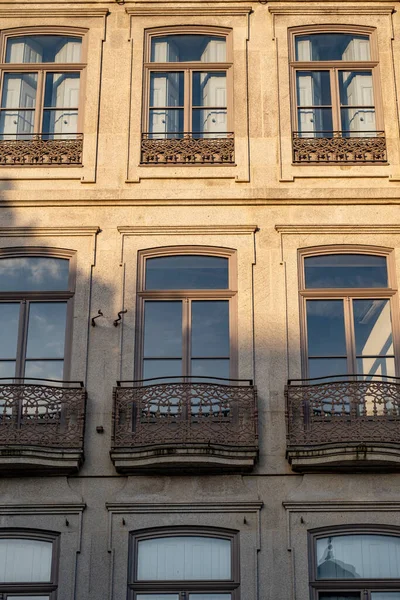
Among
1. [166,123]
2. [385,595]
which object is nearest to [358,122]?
[166,123]

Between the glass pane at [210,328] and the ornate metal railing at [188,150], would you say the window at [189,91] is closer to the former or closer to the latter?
the ornate metal railing at [188,150]

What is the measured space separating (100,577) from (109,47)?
946 cm

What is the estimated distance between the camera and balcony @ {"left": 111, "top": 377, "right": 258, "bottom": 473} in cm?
1619

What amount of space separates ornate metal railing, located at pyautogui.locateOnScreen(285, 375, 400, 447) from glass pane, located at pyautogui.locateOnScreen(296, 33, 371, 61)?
639 centimetres

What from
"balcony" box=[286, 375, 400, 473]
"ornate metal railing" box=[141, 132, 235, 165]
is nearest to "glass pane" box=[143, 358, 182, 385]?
"balcony" box=[286, 375, 400, 473]

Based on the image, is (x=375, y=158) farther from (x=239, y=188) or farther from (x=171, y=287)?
(x=171, y=287)

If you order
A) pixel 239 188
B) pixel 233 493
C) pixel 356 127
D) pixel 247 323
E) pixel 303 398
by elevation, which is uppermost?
pixel 356 127

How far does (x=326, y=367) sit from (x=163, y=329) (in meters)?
2.67

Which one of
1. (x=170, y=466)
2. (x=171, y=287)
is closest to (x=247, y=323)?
(x=171, y=287)

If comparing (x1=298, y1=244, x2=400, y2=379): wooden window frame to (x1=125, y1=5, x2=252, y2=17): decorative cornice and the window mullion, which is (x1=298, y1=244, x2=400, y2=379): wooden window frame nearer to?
(x1=125, y1=5, x2=252, y2=17): decorative cornice

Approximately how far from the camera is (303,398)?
16.8 meters

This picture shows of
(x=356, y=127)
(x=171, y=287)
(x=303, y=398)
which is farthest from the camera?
(x=356, y=127)

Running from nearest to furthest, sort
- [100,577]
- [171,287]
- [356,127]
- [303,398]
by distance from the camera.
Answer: [100,577] < [303,398] < [171,287] < [356,127]

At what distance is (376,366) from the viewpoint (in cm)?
1741
